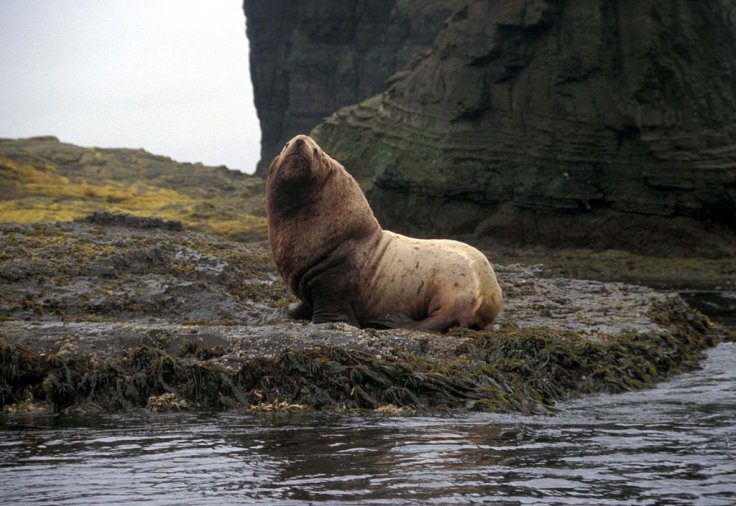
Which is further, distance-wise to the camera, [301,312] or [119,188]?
[119,188]

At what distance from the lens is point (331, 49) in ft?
169

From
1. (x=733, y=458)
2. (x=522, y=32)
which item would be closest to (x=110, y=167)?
(x=522, y=32)

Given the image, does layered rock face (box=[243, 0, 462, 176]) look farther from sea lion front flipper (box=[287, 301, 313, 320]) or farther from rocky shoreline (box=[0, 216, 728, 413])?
sea lion front flipper (box=[287, 301, 313, 320])

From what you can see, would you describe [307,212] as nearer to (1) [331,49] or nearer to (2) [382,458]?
(2) [382,458]

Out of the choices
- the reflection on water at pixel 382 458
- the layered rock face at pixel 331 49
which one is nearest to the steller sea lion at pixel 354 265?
the reflection on water at pixel 382 458

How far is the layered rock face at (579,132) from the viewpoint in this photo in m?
26.4

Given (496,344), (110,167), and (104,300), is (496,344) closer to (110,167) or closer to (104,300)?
(104,300)

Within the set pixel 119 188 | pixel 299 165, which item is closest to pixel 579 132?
pixel 119 188

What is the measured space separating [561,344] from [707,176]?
17.1 m

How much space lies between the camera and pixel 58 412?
27.6 ft

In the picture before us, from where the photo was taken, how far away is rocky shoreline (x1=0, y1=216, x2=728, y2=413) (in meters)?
8.62

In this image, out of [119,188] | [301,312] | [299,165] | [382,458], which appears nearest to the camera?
[382,458]

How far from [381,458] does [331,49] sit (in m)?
46.0

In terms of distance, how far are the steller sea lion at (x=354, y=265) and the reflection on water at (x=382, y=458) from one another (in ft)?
6.84
